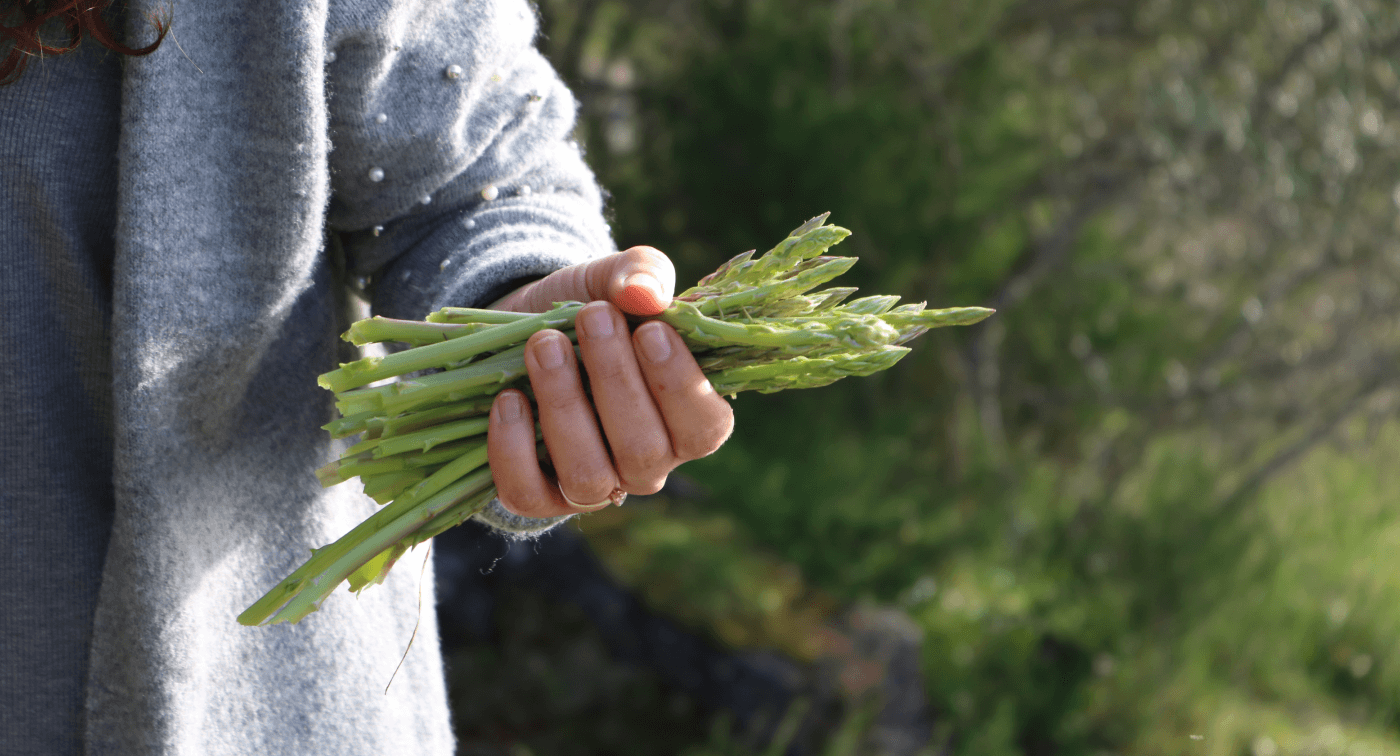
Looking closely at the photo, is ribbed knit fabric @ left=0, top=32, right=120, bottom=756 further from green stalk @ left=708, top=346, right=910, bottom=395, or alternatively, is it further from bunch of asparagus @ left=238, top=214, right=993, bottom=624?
green stalk @ left=708, top=346, right=910, bottom=395

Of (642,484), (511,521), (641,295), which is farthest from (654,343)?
(511,521)

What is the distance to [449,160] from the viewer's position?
3.69 feet

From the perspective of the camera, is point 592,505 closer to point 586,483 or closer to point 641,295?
point 586,483

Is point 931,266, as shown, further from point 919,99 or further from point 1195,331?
point 1195,331

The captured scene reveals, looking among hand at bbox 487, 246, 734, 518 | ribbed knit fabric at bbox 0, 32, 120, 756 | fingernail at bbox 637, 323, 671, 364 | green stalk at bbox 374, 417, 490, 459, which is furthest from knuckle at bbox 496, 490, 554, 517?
ribbed knit fabric at bbox 0, 32, 120, 756

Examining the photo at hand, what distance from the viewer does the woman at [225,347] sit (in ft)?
3.15

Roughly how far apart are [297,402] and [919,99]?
386cm

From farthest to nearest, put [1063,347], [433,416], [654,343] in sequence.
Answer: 1. [1063,347]
2. [433,416]
3. [654,343]

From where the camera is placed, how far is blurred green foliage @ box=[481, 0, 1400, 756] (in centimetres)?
362

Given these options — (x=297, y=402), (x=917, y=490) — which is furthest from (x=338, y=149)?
(x=917, y=490)

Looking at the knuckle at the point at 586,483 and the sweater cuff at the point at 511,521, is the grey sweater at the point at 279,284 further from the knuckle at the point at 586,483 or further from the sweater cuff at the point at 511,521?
the knuckle at the point at 586,483

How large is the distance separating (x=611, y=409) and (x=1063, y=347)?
4497 mm

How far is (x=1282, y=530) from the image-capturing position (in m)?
4.52

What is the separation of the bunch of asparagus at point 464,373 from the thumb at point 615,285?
41 mm
